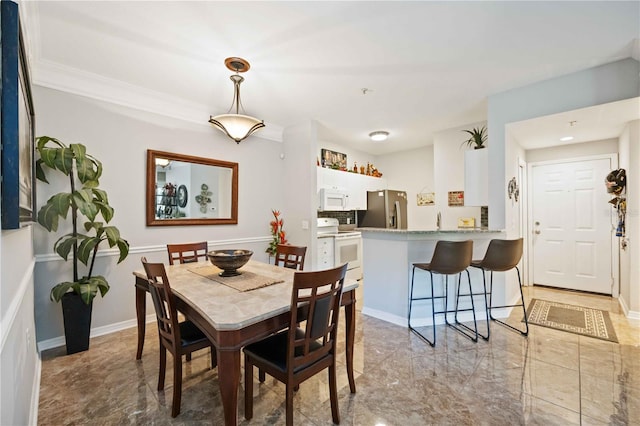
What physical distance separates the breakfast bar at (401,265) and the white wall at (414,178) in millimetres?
2008

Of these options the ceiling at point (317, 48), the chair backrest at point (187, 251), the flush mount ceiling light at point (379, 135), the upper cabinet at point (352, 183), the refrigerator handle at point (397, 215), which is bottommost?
the chair backrest at point (187, 251)

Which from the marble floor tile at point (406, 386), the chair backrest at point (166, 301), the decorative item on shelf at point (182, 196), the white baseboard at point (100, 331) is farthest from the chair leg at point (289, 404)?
the decorative item on shelf at point (182, 196)

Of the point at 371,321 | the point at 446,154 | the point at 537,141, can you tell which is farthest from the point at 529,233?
the point at 371,321

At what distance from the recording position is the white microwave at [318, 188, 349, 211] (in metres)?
4.81

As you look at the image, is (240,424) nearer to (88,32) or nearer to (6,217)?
(6,217)

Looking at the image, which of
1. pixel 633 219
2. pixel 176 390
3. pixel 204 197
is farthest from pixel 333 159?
pixel 176 390

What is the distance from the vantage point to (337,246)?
496cm

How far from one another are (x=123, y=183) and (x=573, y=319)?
16.8 feet

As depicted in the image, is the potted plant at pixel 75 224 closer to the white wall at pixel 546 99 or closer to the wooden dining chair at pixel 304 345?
the wooden dining chair at pixel 304 345

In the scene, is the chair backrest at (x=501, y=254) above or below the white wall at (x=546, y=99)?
below

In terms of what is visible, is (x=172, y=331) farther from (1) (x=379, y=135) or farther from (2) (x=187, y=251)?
(1) (x=379, y=135)

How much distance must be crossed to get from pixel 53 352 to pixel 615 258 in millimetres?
6566

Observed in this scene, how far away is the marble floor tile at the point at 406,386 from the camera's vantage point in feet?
5.62

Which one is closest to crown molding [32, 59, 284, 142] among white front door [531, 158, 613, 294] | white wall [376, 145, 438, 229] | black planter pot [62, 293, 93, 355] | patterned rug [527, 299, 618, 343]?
black planter pot [62, 293, 93, 355]
